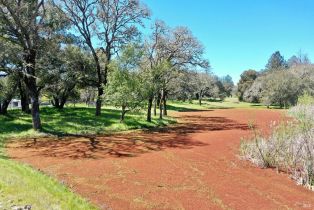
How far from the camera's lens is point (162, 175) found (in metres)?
12.2

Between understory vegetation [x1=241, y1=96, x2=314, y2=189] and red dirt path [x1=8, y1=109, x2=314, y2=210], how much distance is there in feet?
1.74

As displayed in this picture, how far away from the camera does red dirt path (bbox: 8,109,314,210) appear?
9.38 meters

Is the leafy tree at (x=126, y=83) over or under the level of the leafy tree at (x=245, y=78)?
under

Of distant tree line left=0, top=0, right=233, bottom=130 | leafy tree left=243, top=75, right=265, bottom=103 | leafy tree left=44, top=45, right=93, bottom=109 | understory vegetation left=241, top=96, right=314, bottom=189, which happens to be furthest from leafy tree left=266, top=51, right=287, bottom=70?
→ understory vegetation left=241, top=96, right=314, bottom=189

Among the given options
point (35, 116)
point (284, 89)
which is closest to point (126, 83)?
point (35, 116)

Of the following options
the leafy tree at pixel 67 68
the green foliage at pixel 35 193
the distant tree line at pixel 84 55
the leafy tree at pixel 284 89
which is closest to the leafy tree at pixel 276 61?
the leafy tree at pixel 284 89

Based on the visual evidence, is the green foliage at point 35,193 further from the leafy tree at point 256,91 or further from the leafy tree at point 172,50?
the leafy tree at point 256,91

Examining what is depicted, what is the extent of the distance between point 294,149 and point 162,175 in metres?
4.78

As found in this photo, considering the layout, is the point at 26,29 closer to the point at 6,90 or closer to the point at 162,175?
the point at 6,90

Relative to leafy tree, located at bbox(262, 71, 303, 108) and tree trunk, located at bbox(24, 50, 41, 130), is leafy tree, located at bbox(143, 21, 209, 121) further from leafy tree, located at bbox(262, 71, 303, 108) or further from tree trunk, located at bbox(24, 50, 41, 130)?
leafy tree, located at bbox(262, 71, 303, 108)

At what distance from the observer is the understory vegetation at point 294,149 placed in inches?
457

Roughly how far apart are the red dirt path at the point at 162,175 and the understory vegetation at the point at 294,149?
0.53 m

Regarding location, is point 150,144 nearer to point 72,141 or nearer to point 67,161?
point 72,141

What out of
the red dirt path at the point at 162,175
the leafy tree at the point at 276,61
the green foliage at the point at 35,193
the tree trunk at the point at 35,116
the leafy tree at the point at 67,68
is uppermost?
the leafy tree at the point at 276,61
